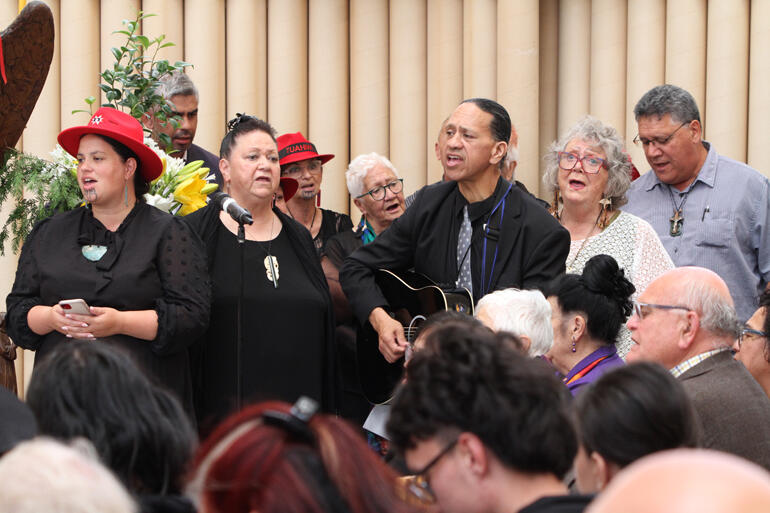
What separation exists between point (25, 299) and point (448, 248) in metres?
1.61

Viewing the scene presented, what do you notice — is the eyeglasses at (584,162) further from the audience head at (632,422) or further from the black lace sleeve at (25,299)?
the audience head at (632,422)

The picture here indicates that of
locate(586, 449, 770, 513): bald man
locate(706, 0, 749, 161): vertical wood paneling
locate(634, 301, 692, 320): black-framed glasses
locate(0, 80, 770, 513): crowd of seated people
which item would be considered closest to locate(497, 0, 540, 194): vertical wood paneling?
locate(0, 80, 770, 513): crowd of seated people

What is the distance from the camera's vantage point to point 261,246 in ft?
14.5

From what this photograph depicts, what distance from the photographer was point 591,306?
12.8ft

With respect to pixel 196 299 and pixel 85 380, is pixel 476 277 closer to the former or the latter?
pixel 196 299

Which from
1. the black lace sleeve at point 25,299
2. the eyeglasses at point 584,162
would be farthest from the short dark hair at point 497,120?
the black lace sleeve at point 25,299

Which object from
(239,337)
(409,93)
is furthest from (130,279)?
(409,93)

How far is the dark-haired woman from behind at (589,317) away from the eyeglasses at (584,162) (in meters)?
0.99

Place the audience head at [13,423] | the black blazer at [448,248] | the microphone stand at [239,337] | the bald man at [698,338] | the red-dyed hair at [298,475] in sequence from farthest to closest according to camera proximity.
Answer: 1. the black blazer at [448,248]
2. the microphone stand at [239,337]
3. the bald man at [698,338]
4. the audience head at [13,423]
5. the red-dyed hair at [298,475]

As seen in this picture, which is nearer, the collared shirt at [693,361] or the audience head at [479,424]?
the audience head at [479,424]

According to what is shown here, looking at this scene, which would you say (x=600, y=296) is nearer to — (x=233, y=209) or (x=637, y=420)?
(x=233, y=209)

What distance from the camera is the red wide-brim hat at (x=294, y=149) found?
5508 millimetres

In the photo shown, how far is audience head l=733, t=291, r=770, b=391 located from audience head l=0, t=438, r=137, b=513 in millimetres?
2798

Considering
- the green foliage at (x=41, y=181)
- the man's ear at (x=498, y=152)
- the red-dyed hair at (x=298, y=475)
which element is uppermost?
the man's ear at (x=498, y=152)
